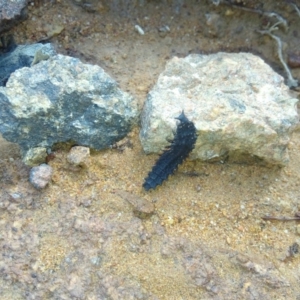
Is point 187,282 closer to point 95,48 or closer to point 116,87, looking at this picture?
point 116,87

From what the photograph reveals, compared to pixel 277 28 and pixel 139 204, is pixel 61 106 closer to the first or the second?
pixel 139 204

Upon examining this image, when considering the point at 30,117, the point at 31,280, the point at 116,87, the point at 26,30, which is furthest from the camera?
the point at 26,30

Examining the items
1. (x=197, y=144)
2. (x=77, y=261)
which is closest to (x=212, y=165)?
(x=197, y=144)

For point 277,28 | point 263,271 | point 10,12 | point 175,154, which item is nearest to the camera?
point 263,271

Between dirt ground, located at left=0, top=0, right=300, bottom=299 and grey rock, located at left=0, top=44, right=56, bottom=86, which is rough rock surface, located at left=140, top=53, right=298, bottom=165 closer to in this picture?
dirt ground, located at left=0, top=0, right=300, bottom=299

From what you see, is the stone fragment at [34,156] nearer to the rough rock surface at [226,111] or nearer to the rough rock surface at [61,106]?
the rough rock surface at [61,106]

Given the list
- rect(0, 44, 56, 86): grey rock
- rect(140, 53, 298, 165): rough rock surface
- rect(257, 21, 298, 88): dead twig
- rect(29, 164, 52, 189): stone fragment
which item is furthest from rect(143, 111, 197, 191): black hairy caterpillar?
rect(257, 21, 298, 88): dead twig

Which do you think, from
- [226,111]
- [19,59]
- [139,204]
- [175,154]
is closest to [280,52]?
[226,111]
